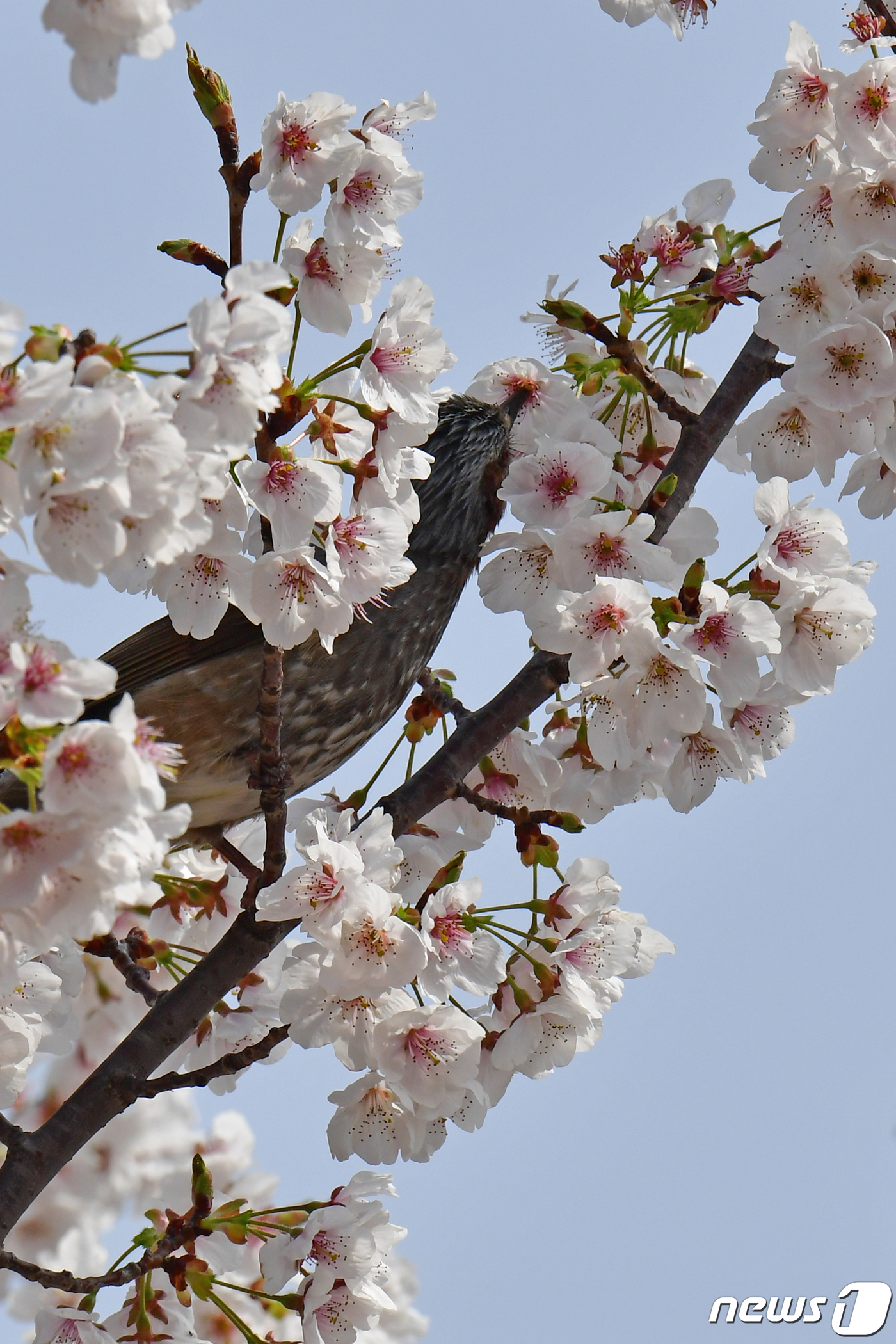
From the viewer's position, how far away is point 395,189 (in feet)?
7.04

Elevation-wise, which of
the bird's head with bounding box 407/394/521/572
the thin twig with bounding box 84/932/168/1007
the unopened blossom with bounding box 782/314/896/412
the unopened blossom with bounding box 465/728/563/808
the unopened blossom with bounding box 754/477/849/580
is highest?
the bird's head with bounding box 407/394/521/572

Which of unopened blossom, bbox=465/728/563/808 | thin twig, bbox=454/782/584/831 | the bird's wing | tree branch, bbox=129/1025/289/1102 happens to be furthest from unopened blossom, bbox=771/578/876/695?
the bird's wing

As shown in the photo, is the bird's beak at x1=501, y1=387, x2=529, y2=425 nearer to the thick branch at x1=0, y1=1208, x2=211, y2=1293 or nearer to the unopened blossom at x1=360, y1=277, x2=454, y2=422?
the unopened blossom at x1=360, y1=277, x2=454, y2=422

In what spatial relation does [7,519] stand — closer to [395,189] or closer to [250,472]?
[250,472]

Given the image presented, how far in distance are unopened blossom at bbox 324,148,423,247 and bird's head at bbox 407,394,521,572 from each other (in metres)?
1.96

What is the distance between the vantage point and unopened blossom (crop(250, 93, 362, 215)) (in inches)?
78.9

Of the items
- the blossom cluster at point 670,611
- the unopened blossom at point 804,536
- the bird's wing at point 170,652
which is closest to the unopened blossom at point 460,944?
the blossom cluster at point 670,611

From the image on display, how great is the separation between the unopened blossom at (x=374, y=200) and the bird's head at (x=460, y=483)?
77.1 inches

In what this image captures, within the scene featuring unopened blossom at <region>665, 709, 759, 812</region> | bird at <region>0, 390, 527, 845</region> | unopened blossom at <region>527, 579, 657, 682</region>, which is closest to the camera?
unopened blossom at <region>527, 579, 657, 682</region>

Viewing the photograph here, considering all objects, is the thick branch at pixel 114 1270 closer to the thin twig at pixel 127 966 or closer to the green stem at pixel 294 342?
the thin twig at pixel 127 966

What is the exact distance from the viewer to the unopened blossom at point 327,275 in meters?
2.05

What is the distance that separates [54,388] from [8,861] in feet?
1.76

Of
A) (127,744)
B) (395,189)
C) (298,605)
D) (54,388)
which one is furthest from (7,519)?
(395,189)

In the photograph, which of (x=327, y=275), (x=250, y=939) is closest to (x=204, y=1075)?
(x=250, y=939)
